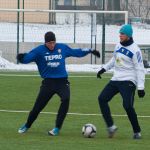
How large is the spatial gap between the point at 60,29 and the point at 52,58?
69.0 feet

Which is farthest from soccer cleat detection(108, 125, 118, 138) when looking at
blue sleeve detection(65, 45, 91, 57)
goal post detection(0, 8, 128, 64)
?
goal post detection(0, 8, 128, 64)

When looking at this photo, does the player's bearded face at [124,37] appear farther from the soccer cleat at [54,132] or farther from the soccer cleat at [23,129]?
the soccer cleat at [23,129]

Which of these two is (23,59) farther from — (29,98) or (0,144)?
(29,98)

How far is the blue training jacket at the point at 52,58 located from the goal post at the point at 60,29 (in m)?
18.9

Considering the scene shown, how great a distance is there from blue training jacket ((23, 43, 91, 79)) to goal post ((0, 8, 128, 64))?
18915mm

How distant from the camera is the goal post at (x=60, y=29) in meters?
32.9

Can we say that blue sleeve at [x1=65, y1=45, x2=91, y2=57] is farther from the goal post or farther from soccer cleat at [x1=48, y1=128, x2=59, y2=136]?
the goal post

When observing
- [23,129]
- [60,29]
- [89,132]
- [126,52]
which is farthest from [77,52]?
[60,29]

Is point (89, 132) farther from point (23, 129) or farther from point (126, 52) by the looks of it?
point (126, 52)

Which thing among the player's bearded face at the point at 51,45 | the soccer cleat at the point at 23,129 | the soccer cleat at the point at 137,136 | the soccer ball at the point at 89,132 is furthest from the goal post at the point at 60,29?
the soccer cleat at the point at 137,136

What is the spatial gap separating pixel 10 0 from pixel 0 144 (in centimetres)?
2468

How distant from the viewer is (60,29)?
112ft

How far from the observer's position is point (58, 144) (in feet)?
38.8

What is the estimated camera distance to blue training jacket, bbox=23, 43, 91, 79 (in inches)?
513
